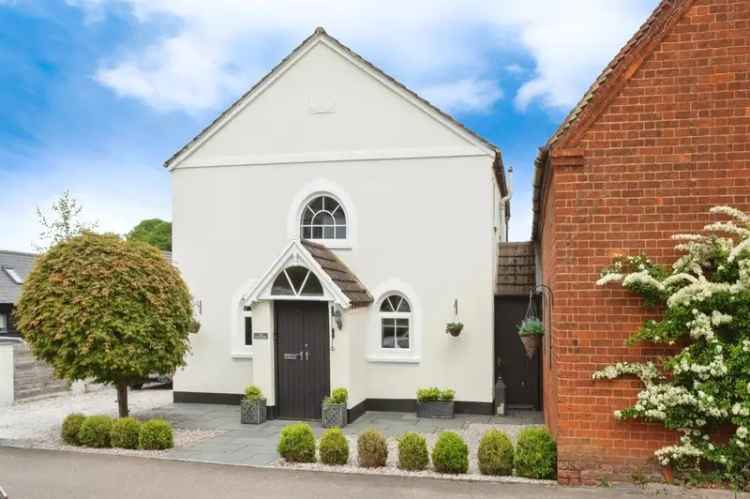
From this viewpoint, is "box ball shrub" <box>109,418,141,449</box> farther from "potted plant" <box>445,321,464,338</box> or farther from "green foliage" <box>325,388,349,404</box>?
"potted plant" <box>445,321,464,338</box>

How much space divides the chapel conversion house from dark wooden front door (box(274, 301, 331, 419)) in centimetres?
3

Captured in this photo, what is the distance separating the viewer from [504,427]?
12234 millimetres

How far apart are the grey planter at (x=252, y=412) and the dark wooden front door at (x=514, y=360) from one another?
5.26m

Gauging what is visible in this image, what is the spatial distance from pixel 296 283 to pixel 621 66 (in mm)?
7698

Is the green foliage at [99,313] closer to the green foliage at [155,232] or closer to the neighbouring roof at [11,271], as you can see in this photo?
the neighbouring roof at [11,271]

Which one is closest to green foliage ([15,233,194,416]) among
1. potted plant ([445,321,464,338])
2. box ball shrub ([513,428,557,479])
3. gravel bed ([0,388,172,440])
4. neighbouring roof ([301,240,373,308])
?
gravel bed ([0,388,172,440])

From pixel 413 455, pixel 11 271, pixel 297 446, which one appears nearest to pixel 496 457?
pixel 413 455

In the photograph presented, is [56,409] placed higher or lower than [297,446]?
lower

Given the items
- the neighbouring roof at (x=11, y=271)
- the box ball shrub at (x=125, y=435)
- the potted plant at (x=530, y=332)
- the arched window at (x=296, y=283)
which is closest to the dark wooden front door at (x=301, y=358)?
the arched window at (x=296, y=283)

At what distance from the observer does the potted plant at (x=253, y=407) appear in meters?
12.6

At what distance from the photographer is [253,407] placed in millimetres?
12617

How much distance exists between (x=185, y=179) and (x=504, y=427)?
9.45 meters

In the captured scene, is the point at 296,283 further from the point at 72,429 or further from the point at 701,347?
the point at 701,347

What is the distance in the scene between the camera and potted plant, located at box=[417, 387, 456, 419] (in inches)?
518
